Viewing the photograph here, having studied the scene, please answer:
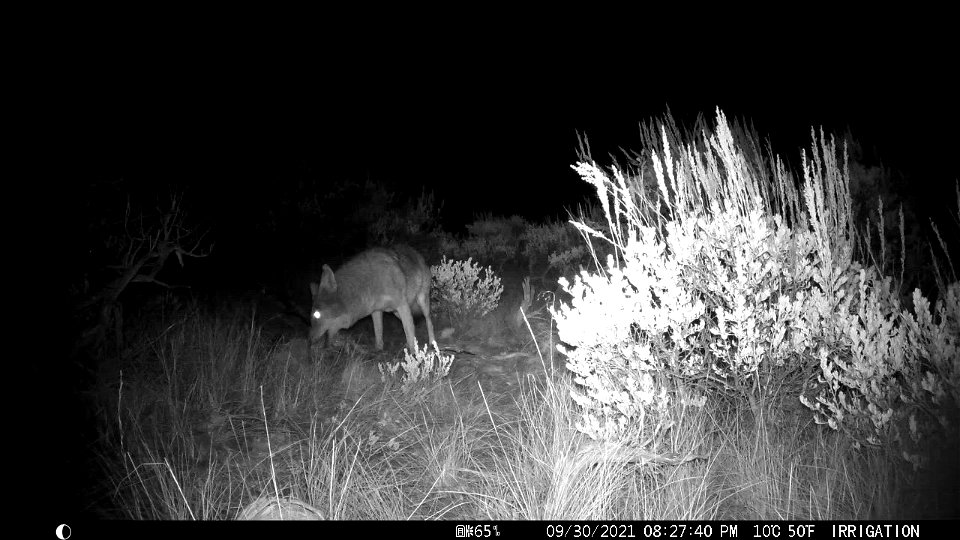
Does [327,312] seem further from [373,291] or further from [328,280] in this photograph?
[373,291]

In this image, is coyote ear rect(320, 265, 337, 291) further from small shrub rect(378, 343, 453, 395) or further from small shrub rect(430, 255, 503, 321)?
small shrub rect(430, 255, 503, 321)

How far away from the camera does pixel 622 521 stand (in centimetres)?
272

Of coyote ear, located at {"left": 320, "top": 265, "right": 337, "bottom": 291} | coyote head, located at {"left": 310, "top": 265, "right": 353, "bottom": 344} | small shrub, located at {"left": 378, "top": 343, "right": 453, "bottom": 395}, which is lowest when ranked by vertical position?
small shrub, located at {"left": 378, "top": 343, "right": 453, "bottom": 395}

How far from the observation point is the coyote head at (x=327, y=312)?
23.2ft

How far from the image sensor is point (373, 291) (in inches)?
305

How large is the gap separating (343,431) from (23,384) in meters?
2.70

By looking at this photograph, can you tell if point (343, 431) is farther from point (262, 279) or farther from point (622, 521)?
point (262, 279)

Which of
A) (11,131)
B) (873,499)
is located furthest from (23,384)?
(873,499)

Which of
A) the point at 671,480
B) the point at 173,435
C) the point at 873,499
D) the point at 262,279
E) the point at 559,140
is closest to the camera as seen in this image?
the point at 873,499

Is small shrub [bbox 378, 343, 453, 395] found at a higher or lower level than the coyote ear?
lower

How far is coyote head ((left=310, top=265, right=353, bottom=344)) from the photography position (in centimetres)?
707

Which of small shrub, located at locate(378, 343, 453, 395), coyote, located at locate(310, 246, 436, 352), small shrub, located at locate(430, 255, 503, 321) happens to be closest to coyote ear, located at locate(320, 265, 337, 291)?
coyote, located at locate(310, 246, 436, 352)

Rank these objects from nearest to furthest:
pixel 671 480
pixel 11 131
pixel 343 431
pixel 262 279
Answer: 1. pixel 671 480
2. pixel 343 431
3. pixel 11 131
4. pixel 262 279

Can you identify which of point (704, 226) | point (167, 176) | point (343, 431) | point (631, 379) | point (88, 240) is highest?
point (167, 176)
